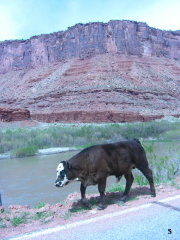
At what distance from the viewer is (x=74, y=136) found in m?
41.2

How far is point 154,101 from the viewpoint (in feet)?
228

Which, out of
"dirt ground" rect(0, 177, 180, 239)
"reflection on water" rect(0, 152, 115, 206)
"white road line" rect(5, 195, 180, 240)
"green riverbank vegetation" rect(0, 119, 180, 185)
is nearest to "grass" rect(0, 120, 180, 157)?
"green riverbank vegetation" rect(0, 119, 180, 185)

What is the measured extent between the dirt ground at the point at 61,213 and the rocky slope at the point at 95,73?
5315cm

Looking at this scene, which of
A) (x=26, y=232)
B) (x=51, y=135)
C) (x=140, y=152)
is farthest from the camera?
(x=51, y=135)

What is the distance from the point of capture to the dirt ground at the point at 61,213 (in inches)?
231

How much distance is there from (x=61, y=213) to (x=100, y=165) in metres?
1.10

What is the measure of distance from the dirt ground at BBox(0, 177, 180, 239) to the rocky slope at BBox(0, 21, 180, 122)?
53.1 meters

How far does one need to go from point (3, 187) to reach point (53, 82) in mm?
68785

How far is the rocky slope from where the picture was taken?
6519 centimetres

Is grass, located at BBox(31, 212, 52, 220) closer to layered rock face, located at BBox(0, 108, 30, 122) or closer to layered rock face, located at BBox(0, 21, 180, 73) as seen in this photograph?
layered rock face, located at BBox(0, 108, 30, 122)

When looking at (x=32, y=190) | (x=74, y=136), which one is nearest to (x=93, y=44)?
(x=74, y=136)

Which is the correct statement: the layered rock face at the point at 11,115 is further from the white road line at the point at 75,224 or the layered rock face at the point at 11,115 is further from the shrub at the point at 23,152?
the white road line at the point at 75,224

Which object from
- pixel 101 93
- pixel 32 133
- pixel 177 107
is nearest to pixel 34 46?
pixel 101 93

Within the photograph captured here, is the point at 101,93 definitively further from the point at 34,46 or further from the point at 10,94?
the point at 34,46
